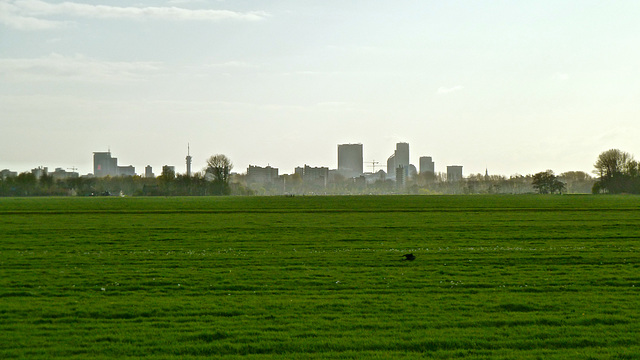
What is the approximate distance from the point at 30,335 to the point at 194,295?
4.60 metres

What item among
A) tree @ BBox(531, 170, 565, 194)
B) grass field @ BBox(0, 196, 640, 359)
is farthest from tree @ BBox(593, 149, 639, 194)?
grass field @ BBox(0, 196, 640, 359)

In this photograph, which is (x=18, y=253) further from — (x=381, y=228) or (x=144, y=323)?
(x=381, y=228)

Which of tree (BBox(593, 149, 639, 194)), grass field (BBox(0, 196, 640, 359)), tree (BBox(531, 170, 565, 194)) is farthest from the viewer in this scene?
tree (BBox(531, 170, 565, 194))

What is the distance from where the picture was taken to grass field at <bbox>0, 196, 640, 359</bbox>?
10.8 meters

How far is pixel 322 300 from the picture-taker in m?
14.7

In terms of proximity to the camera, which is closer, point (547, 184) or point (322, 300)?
point (322, 300)

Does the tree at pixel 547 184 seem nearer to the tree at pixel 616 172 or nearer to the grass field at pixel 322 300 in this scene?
the tree at pixel 616 172

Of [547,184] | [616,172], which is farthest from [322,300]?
[547,184]

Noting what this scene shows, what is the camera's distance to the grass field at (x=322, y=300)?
10.8 metres

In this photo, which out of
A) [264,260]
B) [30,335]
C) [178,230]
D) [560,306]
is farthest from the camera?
[178,230]

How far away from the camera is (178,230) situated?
38.2 metres

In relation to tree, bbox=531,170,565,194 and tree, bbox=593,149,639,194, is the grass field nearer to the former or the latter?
tree, bbox=593,149,639,194

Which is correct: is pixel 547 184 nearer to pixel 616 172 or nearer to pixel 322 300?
pixel 616 172

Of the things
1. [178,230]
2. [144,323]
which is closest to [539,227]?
[178,230]
